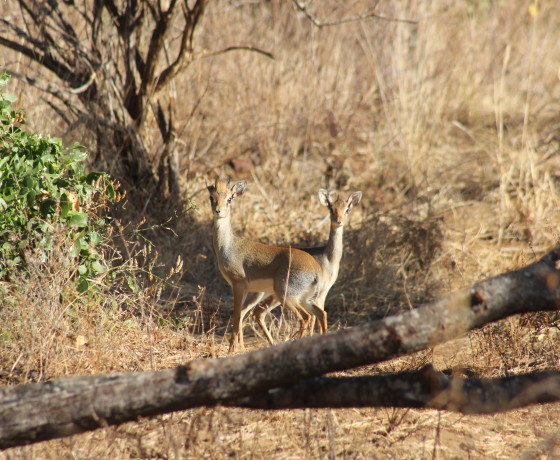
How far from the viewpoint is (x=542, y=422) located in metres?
4.33

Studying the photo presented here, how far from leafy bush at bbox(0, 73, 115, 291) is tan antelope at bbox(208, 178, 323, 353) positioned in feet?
3.59

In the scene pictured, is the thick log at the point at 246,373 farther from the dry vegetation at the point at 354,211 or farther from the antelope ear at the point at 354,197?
the antelope ear at the point at 354,197

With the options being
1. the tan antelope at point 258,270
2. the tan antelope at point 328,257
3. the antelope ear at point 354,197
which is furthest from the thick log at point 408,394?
the antelope ear at point 354,197

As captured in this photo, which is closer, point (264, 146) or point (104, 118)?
point (104, 118)

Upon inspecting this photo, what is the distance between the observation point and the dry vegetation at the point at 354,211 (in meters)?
4.08

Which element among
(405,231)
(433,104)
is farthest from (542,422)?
(433,104)

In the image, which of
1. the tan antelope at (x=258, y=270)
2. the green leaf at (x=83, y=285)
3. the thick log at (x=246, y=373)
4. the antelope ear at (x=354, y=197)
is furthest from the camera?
the antelope ear at (x=354, y=197)

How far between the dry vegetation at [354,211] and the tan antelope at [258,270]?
0.27 m

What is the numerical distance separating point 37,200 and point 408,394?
2.81 metres

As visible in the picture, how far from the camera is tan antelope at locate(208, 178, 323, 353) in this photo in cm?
537

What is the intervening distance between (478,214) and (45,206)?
5.63 meters

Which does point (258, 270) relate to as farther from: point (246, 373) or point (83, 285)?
point (246, 373)

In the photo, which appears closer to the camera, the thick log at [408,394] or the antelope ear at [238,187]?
the thick log at [408,394]

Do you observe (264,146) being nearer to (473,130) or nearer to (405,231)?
(405,231)
